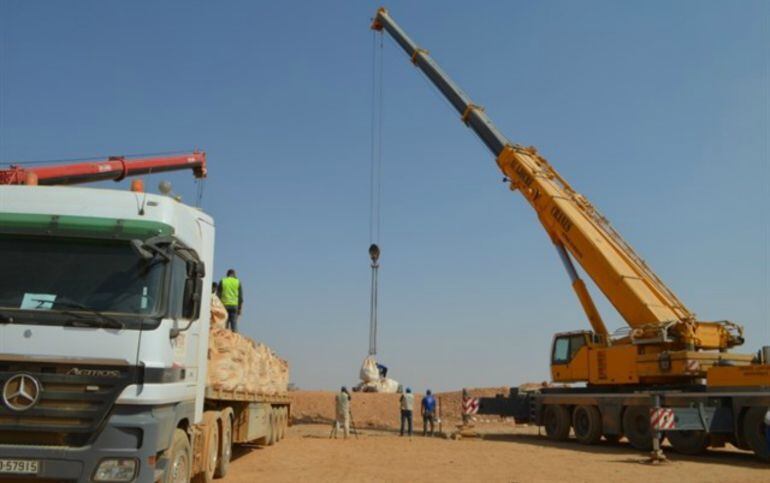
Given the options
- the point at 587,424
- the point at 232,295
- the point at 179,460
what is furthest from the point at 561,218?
the point at 179,460

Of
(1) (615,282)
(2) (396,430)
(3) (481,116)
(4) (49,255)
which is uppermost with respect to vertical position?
(3) (481,116)

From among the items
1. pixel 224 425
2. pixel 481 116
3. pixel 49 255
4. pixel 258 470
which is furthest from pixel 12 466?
pixel 481 116

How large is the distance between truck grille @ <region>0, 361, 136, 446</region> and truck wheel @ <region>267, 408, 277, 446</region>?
34.8 feet

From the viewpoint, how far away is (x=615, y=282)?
709 inches

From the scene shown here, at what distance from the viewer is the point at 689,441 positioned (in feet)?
54.6

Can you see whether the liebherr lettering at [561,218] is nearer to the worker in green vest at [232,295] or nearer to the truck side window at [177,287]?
the worker in green vest at [232,295]

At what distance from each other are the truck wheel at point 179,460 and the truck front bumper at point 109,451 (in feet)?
2.57

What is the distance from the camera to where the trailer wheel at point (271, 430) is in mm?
17055

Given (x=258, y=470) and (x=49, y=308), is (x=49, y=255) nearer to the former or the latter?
(x=49, y=308)

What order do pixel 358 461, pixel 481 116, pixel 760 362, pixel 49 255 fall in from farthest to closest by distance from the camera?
pixel 481 116 → pixel 760 362 → pixel 358 461 → pixel 49 255

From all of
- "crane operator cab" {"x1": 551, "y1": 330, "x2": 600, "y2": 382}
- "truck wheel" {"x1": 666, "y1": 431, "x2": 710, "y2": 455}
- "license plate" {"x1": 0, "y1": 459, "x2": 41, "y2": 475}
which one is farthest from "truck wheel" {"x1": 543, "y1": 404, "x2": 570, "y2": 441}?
"license plate" {"x1": 0, "y1": 459, "x2": 41, "y2": 475}

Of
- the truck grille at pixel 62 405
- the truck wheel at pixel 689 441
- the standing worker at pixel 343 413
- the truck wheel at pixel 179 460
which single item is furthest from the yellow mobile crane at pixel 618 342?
the truck grille at pixel 62 405

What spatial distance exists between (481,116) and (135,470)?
62.3 feet

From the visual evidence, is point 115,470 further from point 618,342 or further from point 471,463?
point 618,342
